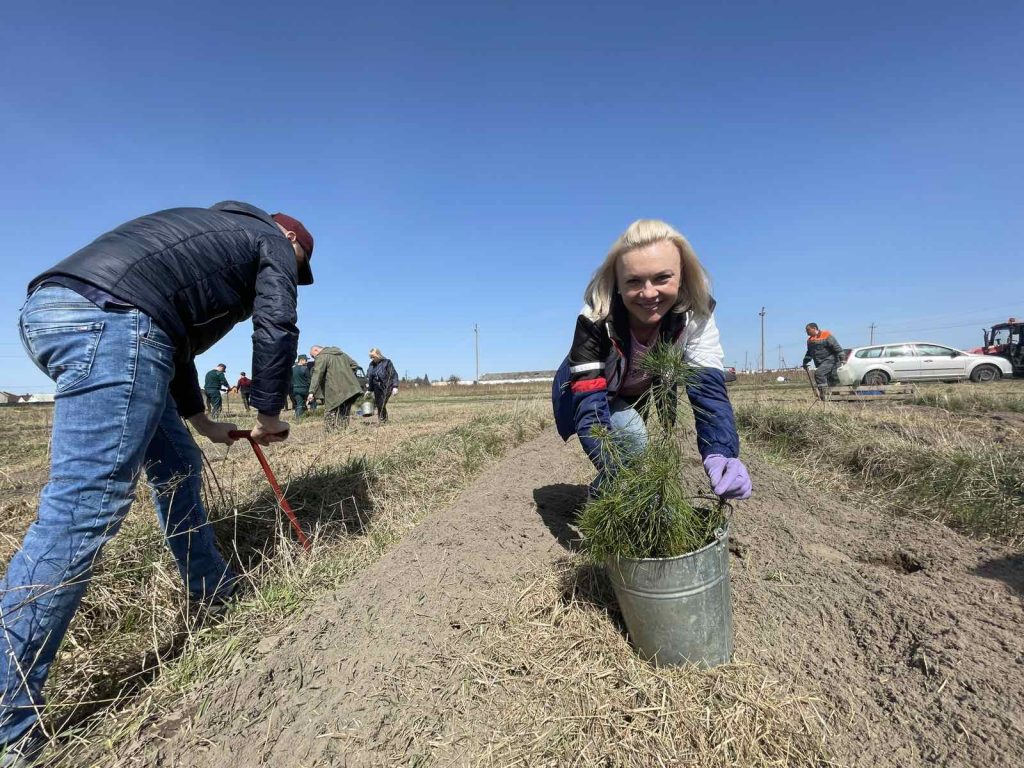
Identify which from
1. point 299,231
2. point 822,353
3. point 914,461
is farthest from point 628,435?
point 822,353

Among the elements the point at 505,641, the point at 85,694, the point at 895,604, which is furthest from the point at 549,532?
the point at 85,694

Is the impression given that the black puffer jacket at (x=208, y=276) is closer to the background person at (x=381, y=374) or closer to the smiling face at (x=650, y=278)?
the smiling face at (x=650, y=278)

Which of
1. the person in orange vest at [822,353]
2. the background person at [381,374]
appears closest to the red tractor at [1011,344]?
the person in orange vest at [822,353]

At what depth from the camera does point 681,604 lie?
5.87ft

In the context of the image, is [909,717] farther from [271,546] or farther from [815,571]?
[271,546]

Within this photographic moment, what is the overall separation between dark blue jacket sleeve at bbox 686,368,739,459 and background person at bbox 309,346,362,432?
7.66 m

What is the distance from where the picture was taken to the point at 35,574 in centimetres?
151

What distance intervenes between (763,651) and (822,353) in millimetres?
10341

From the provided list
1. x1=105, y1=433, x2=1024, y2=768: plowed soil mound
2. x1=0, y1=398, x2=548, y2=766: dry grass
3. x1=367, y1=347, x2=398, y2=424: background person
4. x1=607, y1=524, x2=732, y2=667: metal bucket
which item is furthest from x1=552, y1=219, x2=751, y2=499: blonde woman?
x1=367, y1=347, x2=398, y2=424: background person

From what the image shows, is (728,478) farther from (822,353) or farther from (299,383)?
(299,383)

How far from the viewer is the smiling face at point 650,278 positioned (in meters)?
2.28

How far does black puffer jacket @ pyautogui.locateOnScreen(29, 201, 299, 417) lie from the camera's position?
1738mm

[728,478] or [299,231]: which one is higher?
[299,231]

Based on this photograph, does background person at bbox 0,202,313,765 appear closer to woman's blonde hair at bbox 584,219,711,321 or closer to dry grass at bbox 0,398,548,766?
dry grass at bbox 0,398,548,766
